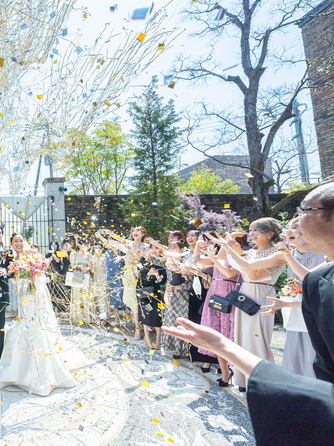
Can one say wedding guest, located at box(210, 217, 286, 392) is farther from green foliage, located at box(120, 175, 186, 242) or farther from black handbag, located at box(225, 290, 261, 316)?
green foliage, located at box(120, 175, 186, 242)

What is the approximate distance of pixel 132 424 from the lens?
2.72 m

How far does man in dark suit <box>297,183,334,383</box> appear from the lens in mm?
753

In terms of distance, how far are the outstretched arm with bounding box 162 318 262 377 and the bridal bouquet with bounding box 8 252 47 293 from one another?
3.21 metres

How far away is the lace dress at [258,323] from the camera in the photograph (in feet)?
10.3

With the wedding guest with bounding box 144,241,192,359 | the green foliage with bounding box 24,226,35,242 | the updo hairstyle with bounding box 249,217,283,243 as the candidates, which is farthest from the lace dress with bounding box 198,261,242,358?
the green foliage with bounding box 24,226,35,242

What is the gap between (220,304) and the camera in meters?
3.51

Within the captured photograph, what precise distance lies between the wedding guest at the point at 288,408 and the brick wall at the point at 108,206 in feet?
32.6

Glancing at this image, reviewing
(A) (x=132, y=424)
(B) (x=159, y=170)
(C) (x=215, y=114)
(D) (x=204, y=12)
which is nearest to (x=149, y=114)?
(B) (x=159, y=170)

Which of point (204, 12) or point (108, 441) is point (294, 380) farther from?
point (204, 12)

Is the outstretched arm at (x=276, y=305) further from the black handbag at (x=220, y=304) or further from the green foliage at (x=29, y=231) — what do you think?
the green foliage at (x=29, y=231)

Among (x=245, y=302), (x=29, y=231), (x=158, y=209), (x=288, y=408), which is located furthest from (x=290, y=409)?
(x=158, y=209)

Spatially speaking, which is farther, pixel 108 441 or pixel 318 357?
pixel 108 441

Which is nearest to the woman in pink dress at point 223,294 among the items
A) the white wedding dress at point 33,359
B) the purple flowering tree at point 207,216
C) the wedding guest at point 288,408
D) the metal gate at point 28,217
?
the white wedding dress at point 33,359

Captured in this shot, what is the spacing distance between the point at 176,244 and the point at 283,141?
7.47m
